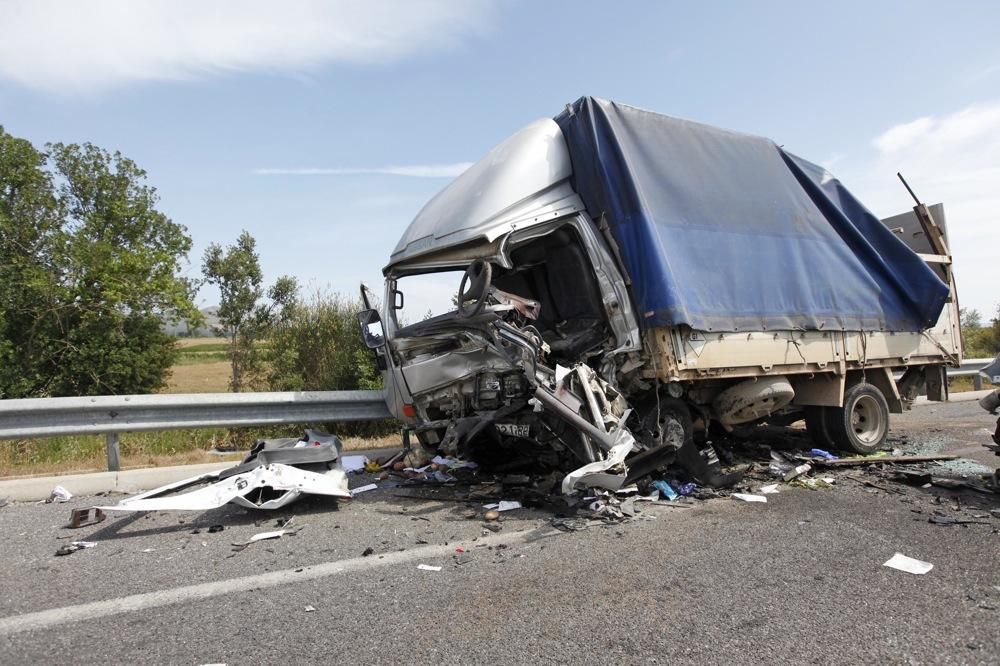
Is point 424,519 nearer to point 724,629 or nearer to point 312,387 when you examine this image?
point 724,629

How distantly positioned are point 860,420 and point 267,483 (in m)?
6.10

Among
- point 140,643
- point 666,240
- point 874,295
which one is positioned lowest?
point 140,643

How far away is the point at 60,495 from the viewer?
5266 millimetres

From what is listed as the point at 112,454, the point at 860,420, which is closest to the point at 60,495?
the point at 112,454

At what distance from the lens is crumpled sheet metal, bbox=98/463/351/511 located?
4344 mm

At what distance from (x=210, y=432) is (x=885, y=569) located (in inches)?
304

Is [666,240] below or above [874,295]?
above

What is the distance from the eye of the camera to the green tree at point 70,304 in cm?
1522

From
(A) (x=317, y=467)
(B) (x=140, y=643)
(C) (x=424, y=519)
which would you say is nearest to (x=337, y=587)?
(B) (x=140, y=643)

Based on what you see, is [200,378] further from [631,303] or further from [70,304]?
[631,303]

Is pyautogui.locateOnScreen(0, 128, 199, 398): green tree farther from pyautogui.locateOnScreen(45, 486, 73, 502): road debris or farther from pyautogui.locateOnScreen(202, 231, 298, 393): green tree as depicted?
pyautogui.locateOnScreen(45, 486, 73, 502): road debris

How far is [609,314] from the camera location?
17.4 ft

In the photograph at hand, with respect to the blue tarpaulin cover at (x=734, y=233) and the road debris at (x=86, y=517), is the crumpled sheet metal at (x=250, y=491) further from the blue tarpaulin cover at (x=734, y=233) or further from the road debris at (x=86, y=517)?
the blue tarpaulin cover at (x=734, y=233)

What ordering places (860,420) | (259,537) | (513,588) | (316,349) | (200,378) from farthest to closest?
(200,378), (316,349), (860,420), (259,537), (513,588)
